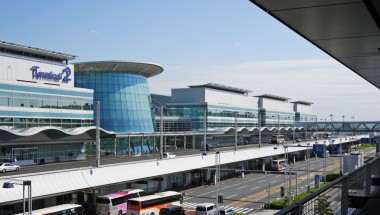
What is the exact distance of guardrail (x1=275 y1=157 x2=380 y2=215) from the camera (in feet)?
13.2

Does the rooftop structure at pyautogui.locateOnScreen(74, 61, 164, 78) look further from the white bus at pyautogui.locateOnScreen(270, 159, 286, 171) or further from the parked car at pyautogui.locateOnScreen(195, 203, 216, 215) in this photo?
the parked car at pyautogui.locateOnScreen(195, 203, 216, 215)

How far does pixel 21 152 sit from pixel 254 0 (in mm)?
45315

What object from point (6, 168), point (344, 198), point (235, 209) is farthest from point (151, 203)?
point (344, 198)

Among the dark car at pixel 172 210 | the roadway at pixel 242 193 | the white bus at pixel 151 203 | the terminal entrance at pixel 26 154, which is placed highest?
the terminal entrance at pixel 26 154

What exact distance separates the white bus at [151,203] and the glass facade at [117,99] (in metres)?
33.4

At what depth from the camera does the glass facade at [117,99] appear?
70.1 meters

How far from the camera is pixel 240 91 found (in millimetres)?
111375

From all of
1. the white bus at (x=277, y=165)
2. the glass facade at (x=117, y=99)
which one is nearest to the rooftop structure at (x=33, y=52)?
the glass facade at (x=117, y=99)

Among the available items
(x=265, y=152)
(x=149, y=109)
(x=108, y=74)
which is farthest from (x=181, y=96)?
(x=265, y=152)

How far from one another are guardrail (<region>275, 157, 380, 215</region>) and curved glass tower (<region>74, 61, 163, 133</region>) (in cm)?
6443

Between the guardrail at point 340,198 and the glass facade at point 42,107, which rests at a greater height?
the glass facade at point 42,107

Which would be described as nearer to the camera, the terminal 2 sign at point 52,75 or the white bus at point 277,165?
the terminal 2 sign at point 52,75

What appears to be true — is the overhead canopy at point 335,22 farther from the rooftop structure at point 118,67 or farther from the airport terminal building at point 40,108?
the rooftop structure at point 118,67

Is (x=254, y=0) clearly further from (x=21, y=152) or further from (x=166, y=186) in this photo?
(x=166, y=186)
